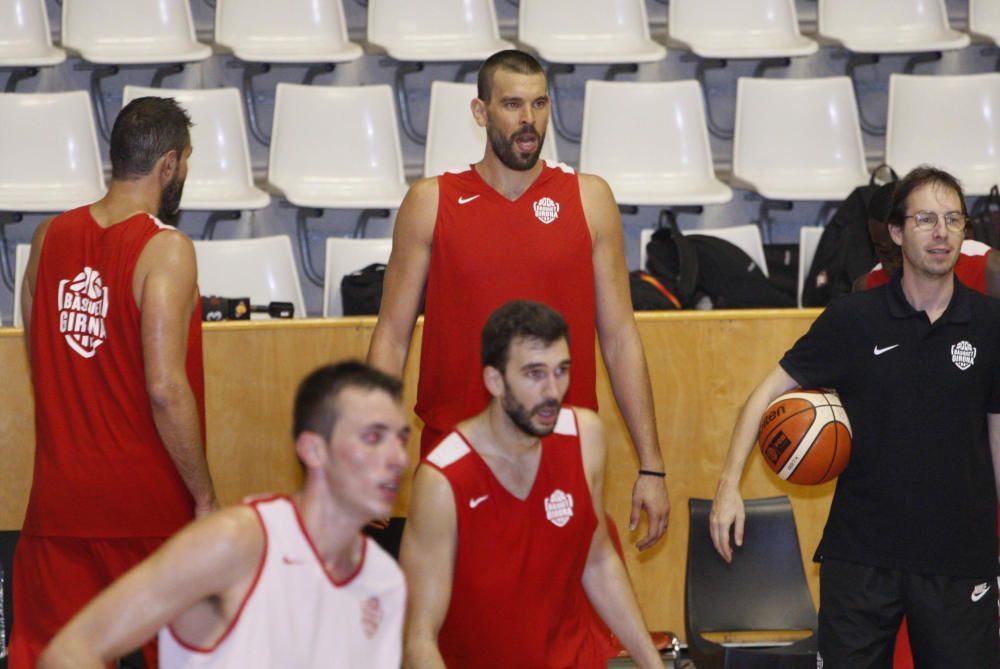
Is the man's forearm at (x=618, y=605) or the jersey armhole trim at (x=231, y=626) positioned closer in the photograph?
the jersey armhole trim at (x=231, y=626)

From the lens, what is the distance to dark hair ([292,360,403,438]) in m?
2.73

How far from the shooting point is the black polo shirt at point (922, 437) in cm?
402

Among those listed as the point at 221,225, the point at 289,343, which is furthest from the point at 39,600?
the point at 221,225

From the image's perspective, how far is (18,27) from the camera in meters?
7.54

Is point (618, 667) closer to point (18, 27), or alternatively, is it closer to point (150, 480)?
point (150, 480)

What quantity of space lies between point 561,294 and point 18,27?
4506 millimetres

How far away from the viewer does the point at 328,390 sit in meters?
2.75

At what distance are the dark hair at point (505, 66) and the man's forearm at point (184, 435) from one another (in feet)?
4.08

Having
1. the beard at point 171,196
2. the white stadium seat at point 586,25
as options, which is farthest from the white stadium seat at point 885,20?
the beard at point 171,196

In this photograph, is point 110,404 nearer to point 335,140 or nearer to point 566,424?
point 566,424

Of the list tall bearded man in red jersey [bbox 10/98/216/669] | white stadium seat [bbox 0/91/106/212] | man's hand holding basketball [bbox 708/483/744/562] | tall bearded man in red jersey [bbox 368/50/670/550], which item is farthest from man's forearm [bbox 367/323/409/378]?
white stadium seat [bbox 0/91/106/212]

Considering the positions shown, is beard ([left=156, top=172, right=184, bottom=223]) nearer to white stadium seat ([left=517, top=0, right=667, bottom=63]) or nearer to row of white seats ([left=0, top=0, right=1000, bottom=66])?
row of white seats ([left=0, top=0, right=1000, bottom=66])

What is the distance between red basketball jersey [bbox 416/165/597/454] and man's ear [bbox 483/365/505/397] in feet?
2.64

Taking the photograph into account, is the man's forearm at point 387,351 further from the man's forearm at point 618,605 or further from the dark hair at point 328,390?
the dark hair at point 328,390
